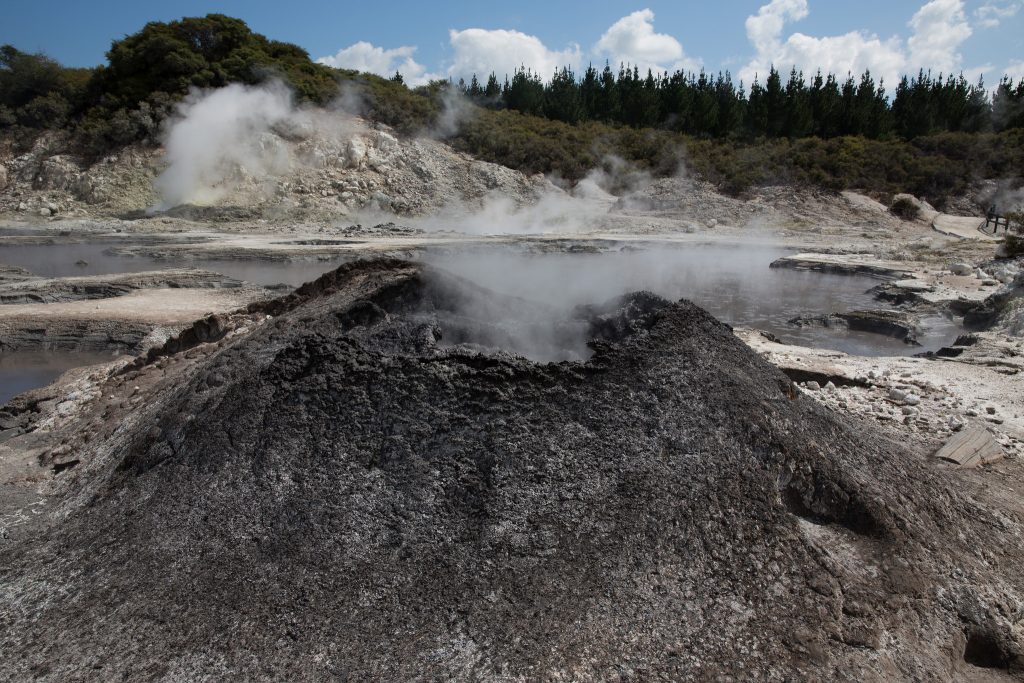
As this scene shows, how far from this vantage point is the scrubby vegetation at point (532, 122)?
25547mm

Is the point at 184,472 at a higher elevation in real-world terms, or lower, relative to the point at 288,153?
lower

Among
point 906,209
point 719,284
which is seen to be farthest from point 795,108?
point 719,284

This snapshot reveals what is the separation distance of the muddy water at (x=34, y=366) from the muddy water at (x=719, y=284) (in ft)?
14.3

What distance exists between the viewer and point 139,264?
45.4 ft

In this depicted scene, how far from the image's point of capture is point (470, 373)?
2.92 metres

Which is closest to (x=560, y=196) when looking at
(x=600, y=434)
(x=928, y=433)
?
(x=928, y=433)

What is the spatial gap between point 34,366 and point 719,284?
36.2 feet

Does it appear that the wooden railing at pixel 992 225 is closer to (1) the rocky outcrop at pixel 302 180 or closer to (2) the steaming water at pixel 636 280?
(2) the steaming water at pixel 636 280

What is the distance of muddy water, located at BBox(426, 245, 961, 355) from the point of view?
24.0 feet

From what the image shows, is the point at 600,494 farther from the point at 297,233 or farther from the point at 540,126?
the point at 540,126

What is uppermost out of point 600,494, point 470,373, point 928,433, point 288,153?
point 288,153

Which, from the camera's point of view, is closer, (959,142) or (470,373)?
(470,373)

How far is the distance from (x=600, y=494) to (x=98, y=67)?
33265mm

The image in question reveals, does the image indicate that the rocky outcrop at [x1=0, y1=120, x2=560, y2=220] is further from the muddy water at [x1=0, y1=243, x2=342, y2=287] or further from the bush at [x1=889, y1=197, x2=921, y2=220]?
the bush at [x1=889, y1=197, x2=921, y2=220]
